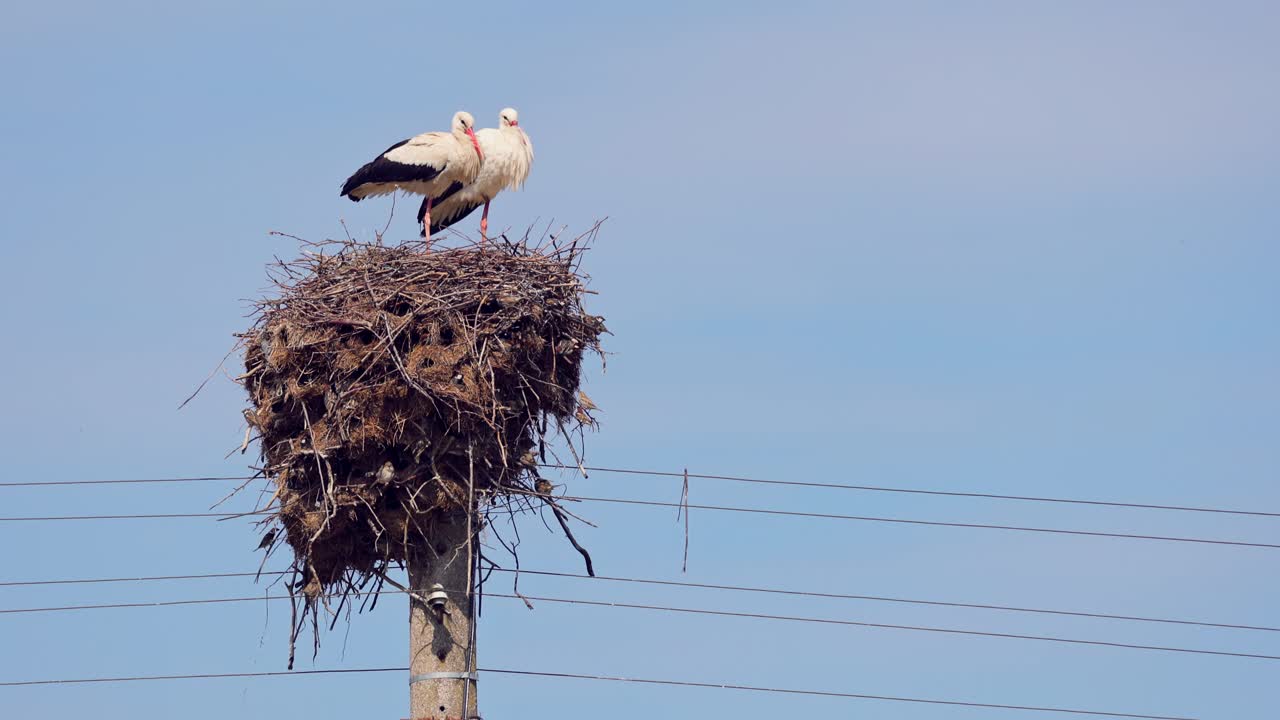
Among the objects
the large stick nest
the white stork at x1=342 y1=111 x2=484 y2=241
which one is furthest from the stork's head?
the large stick nest

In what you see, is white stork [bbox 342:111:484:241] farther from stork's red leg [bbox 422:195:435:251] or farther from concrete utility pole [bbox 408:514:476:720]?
concrete utility pole [bbox 408:514:476:720]

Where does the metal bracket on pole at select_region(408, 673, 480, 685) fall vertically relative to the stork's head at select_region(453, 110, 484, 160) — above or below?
below

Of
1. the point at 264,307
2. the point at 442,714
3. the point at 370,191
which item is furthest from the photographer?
the point at 370,191

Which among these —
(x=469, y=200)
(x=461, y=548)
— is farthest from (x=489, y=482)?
(x=469, y=200)

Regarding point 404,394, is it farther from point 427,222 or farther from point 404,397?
point 427,222

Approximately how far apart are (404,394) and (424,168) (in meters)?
4.93

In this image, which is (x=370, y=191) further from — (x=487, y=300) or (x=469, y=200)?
(x=487, y=300)

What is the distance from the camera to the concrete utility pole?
10898 mm

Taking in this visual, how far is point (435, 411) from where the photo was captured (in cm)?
1144

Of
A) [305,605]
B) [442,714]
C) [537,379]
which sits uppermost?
[537,379]

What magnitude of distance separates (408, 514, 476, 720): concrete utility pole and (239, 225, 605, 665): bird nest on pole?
133 mm

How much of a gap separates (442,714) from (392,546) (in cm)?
119

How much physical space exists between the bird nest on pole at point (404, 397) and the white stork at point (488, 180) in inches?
151

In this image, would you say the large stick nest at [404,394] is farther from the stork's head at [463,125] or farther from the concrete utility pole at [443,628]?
the stork's head at [463,125]
